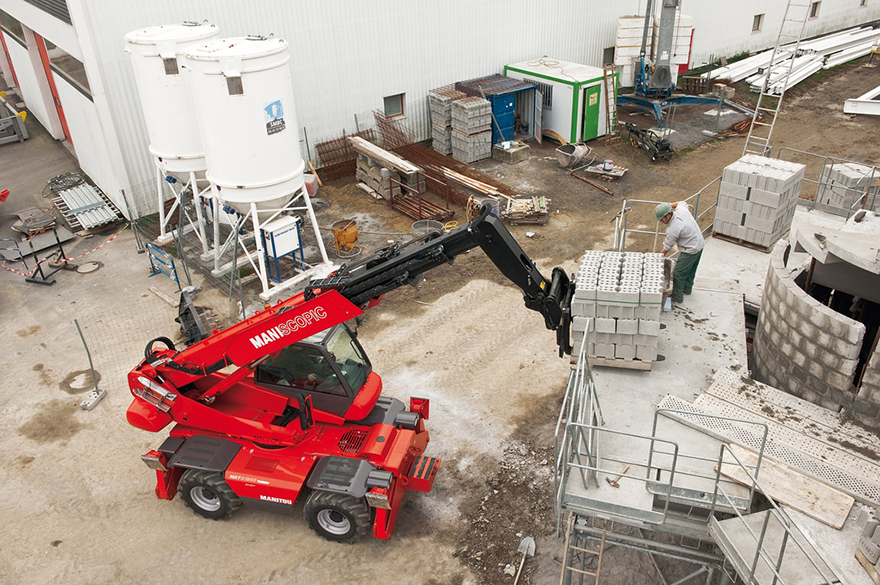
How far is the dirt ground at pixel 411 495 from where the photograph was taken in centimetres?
977

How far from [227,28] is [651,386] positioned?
49.8ft

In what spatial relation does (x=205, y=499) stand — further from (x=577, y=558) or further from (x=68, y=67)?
(x=68, y=67)

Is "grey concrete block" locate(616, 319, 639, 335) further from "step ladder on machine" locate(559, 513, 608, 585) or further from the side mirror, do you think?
the side mirror

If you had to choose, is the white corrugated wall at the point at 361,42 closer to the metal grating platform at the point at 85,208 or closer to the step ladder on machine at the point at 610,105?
the metal grating platform at the point at 85,208

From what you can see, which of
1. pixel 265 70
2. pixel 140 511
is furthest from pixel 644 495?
pixel 265 70

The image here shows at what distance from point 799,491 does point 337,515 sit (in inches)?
236

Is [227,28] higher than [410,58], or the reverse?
[227,28]

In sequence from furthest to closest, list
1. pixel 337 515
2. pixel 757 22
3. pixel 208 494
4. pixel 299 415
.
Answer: pixel 757 22, pixel 208 494, pixel 299 415, pixel 337 515

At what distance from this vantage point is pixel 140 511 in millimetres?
10742

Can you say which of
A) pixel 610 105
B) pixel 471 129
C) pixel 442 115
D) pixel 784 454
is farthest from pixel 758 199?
pixel 442 115

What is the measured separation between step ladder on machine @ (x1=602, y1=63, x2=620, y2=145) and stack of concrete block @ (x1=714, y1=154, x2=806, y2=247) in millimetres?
10180

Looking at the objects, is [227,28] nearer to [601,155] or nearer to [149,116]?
[149,116]

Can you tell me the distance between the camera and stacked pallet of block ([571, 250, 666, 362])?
31.2 ft

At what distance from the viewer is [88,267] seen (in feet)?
57.3
